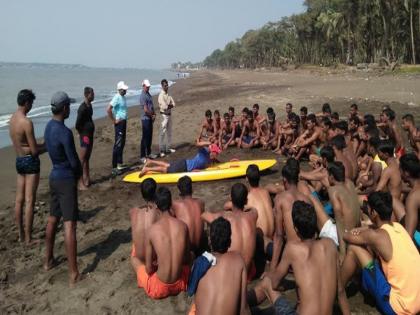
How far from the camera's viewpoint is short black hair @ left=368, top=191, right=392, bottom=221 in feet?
12.0

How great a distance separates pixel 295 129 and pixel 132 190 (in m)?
4.55

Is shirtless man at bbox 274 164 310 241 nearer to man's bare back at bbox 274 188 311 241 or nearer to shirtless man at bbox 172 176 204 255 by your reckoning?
man's bare back at bbox 274 188 311 241

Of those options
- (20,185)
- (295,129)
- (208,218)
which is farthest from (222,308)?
(295,129)

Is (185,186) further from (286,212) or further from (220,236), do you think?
(220,236)

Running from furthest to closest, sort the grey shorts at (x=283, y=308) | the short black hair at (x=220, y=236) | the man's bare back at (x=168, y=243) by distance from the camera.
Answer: the man's bare back at (x=168, y=243), the grey shorts at (x=283, y=308), the short black hair at (x=220, y=236)

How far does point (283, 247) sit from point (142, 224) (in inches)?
65.0

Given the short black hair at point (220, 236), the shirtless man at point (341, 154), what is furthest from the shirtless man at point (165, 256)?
the shirtless man at point (341, 154)

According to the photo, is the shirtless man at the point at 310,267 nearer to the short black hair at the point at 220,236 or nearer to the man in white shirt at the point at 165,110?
the short black hair at the point at 220,236

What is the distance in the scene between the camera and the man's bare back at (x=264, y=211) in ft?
16.2

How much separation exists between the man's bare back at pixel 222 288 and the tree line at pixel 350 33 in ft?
147

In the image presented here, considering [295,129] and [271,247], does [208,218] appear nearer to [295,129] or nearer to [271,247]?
[271,247]

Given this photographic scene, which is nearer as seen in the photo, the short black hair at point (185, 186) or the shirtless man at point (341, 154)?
the short black hair at point (185, 186)

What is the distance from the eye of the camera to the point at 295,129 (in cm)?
1040

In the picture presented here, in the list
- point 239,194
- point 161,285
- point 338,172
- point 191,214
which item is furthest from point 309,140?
point 161,285
